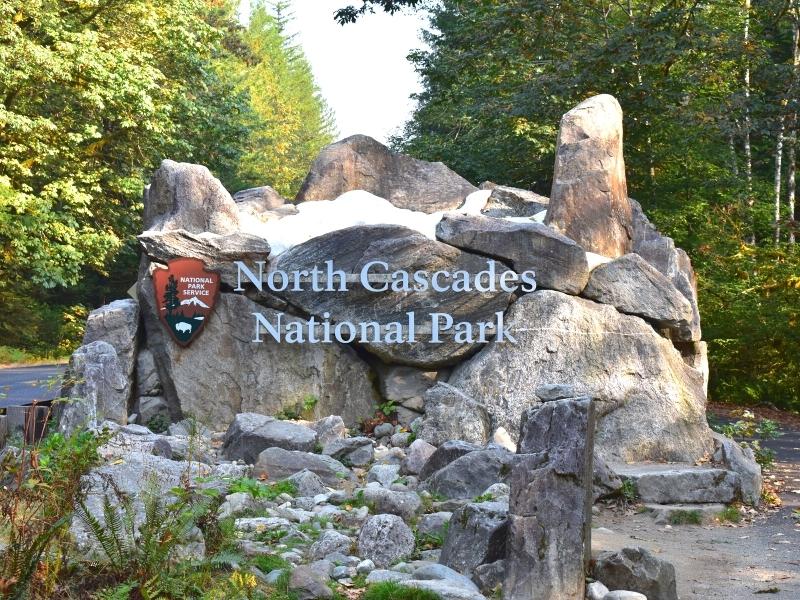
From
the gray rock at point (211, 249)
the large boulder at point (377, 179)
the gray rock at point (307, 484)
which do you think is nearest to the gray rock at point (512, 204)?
the large boulder at point (377, 179)

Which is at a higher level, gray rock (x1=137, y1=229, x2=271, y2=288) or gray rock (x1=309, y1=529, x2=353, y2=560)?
gray rock (x1=137, y1=229, x2=271, y2=288)

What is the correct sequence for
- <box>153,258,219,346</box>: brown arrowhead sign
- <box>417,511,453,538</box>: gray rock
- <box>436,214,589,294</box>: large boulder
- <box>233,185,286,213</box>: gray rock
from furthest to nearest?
<box>233,185,286,213</box>: gray rock, <box>153,258,219,346</box>: brown arrowhead sign, <box>436,214,589,294</box>: large boulder, <box>417,511,453,538</box>: gray rock

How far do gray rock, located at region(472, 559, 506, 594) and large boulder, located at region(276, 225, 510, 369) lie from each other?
219 inches

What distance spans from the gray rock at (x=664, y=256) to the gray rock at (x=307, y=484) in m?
6.15

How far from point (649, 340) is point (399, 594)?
20.8 feet

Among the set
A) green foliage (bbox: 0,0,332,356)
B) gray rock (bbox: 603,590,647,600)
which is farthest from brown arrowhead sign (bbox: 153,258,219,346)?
green foliage (bbox: 0,0,332,356)

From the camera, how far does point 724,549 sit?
782cm

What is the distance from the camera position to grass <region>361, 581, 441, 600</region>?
5305 millimetres

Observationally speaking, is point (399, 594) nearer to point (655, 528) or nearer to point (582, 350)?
point (655, 528)

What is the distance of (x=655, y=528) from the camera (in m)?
8.51

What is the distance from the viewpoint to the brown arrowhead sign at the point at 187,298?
11.8 metres

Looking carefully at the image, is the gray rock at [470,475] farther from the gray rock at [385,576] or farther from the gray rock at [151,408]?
the gray rock at [151,408]

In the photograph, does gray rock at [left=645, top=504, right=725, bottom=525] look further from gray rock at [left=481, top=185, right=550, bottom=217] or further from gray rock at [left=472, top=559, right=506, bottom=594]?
gray rock at [left=481, top=185, right=550, bottom=217]

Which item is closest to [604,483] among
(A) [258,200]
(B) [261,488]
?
(B) [261,488]
